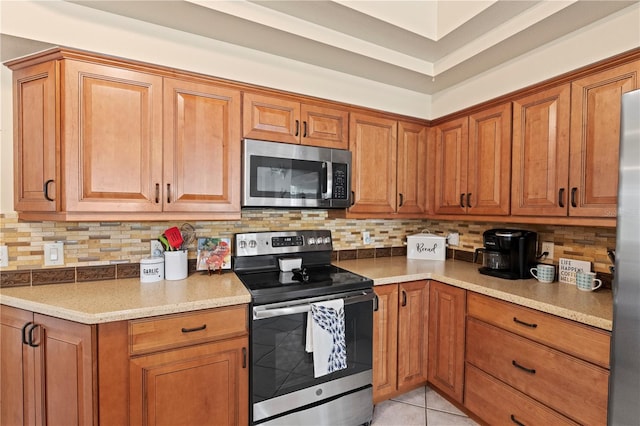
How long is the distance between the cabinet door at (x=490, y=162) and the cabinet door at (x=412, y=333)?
705mm

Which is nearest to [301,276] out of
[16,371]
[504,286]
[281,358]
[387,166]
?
[281,358]

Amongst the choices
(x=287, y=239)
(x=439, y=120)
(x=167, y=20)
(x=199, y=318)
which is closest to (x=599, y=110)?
(x=439, y=120)

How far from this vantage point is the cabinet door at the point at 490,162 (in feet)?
6.70

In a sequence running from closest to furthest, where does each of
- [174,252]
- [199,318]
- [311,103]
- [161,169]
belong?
[199,318] → [161,169] → [174,252] → [311,103]

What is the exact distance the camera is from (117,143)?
5.30 ft

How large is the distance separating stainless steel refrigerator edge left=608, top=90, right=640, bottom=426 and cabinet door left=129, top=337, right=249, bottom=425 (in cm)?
153

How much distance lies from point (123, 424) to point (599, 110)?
8.94ft

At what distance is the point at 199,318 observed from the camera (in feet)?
4.86

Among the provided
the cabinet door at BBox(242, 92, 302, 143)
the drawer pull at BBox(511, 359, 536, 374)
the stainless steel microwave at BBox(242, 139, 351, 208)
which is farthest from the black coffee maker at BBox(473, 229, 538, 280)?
the cabinet door at BBox(242, 92, 302, 143)

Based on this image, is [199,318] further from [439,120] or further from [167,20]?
[439,120]

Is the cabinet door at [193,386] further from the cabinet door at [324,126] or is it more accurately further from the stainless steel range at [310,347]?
the cabinet door at [324,126]

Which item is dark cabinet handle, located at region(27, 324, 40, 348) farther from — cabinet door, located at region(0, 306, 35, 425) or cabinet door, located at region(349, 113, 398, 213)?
cabinet door, located at region(349, 113, 398, 213)

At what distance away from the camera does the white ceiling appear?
165cm

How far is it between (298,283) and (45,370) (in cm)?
124
